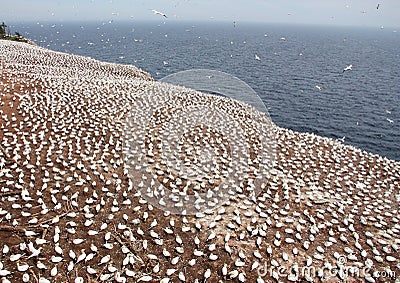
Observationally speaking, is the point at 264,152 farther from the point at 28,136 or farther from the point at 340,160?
the point at 28,136

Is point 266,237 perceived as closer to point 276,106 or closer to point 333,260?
point 333,260

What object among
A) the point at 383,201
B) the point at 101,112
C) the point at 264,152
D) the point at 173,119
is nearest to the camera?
the point at 383,201

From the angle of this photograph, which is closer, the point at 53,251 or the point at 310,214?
the point at 53,251

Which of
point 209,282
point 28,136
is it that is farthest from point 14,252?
point 28,136

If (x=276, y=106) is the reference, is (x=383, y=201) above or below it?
above

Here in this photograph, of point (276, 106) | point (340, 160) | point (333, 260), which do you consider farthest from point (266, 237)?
point (276, 106)

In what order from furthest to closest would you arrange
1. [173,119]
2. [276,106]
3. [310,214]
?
[276,106] → [173,119] → [310,214]
